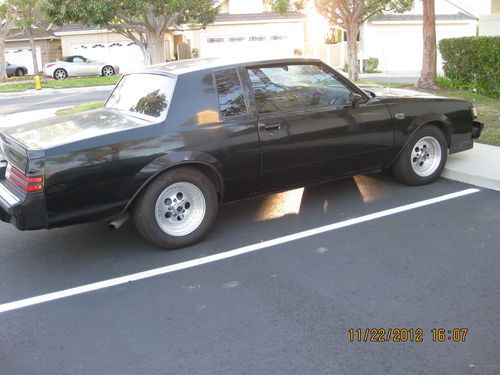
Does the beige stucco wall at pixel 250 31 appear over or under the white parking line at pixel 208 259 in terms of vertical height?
over

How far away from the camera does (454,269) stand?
4.37m

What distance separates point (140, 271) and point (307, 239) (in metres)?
1.54

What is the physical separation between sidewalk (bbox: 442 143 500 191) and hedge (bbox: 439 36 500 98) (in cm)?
561

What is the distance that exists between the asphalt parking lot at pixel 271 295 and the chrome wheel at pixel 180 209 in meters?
0.22

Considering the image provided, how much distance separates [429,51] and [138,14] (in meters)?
9.05

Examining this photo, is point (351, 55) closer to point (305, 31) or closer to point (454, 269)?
point (454, 269)

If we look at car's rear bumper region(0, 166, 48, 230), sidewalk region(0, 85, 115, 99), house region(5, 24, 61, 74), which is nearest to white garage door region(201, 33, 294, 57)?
house region(5, 24, 61, 74)

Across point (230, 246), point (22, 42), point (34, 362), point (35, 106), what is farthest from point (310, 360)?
point (22, 42)

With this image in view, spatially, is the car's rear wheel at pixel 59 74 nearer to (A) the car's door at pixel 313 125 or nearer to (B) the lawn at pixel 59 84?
(B) the lawn at pixel 59 84

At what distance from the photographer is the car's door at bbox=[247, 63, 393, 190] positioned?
536 cm

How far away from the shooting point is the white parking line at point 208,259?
4.18m

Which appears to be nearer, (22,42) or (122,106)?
(122,106)

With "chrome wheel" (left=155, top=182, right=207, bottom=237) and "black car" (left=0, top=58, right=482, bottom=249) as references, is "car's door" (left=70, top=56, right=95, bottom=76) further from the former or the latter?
"chrome wheel" (left=155, top=182, right=207, bottom=237)
